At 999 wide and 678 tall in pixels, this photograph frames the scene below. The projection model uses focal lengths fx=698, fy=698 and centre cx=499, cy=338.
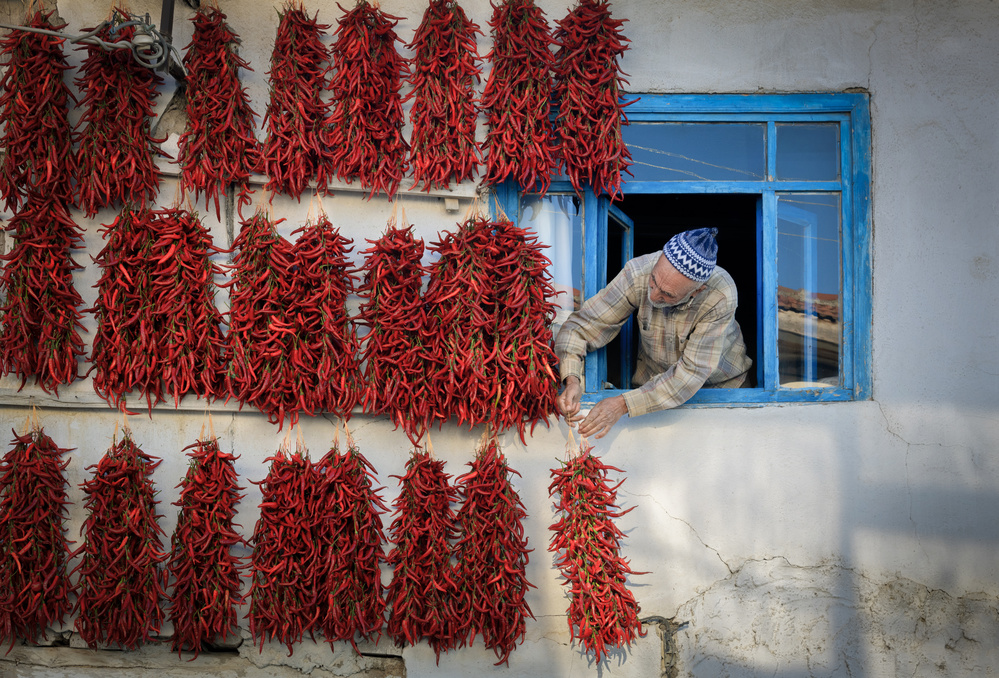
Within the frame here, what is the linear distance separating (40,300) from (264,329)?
93 centimetres

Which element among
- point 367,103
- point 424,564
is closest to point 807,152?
point 367,103

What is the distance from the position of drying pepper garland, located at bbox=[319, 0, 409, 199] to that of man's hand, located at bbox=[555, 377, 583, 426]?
1.10 metres

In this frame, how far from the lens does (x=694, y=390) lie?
2.79 metres

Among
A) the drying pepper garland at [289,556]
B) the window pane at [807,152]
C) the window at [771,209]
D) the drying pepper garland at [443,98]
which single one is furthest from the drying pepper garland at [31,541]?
the window pane at [807,152]

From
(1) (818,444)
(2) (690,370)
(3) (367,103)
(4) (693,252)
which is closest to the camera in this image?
(4) (693,252)

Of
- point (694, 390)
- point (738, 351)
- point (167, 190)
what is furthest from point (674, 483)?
point (167, 190)

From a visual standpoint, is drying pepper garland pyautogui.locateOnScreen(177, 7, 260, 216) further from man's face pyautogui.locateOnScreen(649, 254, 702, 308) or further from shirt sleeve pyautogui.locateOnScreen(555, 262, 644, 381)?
man's face pyautogui.locateOnScreen(649, 254, 702, 308)

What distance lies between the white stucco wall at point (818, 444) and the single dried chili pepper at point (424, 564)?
6.0 inches

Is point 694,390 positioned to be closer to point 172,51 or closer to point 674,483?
point 674,483

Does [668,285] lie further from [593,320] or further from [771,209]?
[771,209]

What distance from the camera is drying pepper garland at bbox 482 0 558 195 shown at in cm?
286

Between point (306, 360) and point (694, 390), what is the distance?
1.56m

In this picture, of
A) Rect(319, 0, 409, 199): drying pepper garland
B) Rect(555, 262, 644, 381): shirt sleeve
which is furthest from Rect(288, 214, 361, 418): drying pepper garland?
Rect(555, 262, 644, 381): shirt sleeve

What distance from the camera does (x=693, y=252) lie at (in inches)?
104
